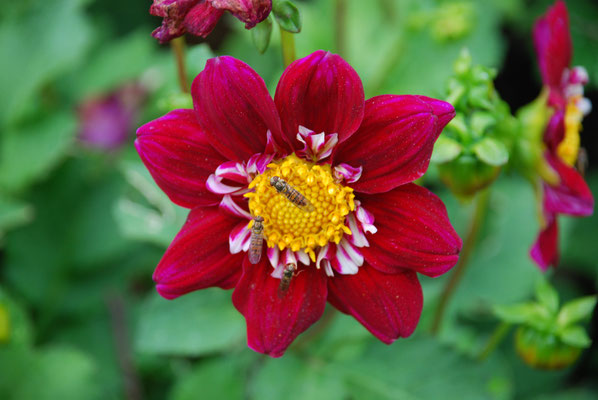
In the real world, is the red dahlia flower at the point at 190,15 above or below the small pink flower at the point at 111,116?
above

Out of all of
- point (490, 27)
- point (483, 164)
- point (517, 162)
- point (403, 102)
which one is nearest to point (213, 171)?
point (403, 102)

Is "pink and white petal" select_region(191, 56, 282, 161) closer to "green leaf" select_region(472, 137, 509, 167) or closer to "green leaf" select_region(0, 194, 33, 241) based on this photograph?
"green leaf" select_region(472, 137, 509, 167)

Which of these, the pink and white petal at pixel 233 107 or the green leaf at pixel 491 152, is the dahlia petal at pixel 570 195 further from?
the pink and white petal at pixel 233 107

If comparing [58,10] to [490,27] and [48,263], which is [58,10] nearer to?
[48,263]

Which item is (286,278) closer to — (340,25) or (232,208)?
(232,208)

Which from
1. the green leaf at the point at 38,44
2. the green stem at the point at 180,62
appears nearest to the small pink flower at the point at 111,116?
the green leaf at the point at 38,44

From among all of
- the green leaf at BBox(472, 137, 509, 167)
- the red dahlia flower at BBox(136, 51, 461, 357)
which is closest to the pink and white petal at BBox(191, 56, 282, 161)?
the red dahlia flower at BBox(136, 51, 461, 357)
